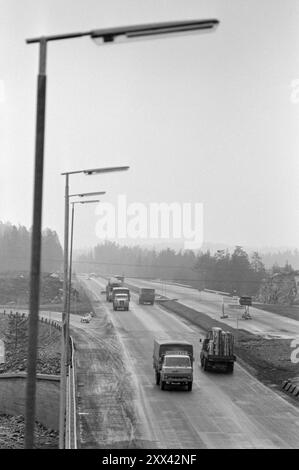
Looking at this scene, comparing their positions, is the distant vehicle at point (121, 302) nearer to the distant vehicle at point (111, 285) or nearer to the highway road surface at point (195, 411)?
the distant vehicle at point (111, 285)

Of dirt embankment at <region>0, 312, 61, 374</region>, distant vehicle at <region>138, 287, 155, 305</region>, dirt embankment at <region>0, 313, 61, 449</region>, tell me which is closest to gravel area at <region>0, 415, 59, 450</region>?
dirt embankment at <region>0, 313, 61, 449</region>

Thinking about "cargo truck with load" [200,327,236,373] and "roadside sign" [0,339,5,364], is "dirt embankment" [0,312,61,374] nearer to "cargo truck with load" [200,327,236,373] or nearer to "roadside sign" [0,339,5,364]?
"roadside sign" [0,339,5,364]

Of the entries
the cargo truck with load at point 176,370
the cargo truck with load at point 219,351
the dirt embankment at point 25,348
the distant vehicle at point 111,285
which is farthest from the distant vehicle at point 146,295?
the cargo truck with load at point 176,370

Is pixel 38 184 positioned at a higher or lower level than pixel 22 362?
higher

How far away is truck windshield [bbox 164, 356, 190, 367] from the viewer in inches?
1547

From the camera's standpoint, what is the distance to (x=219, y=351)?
46.3 m

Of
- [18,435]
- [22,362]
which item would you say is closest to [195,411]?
[18,435]

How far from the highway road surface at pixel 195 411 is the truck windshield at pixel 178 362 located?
174 cm

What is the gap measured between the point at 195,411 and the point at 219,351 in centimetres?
1208

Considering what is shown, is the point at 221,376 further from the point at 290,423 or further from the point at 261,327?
the point at 261,327

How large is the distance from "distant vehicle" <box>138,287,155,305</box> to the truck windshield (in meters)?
62.5

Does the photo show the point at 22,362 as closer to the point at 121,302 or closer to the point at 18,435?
the point at 18,435

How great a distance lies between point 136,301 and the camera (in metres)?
110
